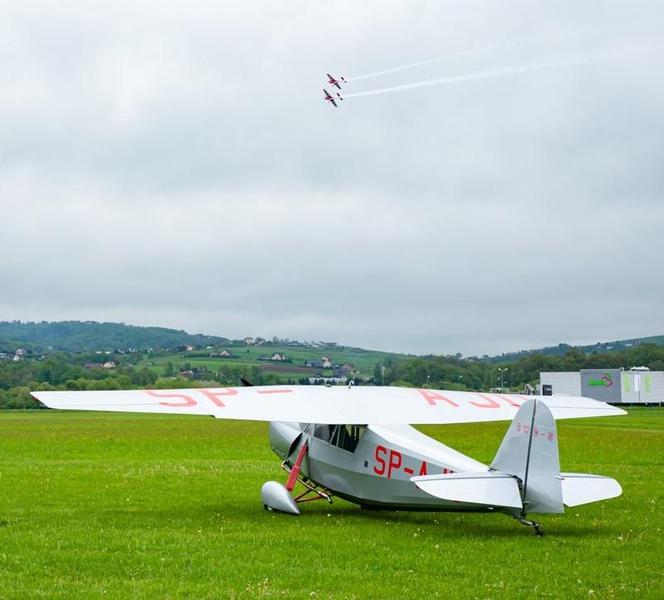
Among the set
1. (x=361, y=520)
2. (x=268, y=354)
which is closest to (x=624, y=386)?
(x=268, y=354)

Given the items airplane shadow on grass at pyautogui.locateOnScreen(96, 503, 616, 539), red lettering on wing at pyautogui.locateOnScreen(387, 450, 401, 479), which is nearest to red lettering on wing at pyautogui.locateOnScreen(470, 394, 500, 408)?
airplane shadow on grass at pyautogui.locateOnScreen(96, 503, 616, 539)

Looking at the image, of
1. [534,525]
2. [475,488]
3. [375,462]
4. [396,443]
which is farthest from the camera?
[375,462]

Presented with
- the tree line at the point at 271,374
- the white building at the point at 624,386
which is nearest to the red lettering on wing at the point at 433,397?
the tree line at the point at 271,374

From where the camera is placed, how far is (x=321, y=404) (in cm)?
1541

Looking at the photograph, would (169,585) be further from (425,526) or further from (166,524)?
(425,526)

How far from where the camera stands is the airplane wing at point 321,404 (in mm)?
14328

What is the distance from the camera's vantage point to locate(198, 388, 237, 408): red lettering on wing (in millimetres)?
15070

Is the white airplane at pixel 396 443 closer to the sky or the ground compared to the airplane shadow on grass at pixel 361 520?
closer to the sky

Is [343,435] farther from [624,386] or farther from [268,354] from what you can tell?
[268,354]

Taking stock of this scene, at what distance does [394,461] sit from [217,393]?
3046 millimetres

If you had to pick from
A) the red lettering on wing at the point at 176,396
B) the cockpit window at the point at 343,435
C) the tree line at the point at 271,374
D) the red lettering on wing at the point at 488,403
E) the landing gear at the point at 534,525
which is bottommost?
the landing gear at the point at 534,525

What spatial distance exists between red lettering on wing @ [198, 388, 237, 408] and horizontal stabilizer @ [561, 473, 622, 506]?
5.21 m

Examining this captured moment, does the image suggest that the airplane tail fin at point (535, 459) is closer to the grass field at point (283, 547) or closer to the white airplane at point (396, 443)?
the white airplane at point (396, 443)

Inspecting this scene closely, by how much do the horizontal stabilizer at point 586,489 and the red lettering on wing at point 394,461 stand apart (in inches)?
98.0
